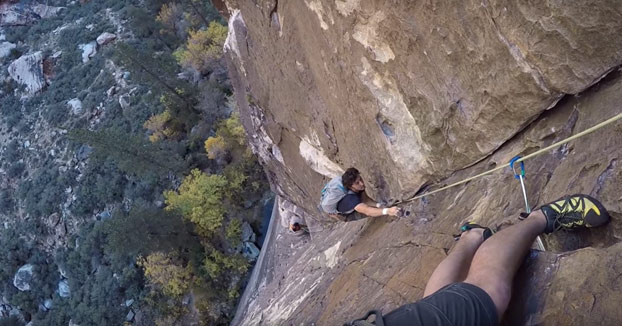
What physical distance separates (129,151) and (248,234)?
6.51 m

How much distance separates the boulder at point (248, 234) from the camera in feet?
67.3

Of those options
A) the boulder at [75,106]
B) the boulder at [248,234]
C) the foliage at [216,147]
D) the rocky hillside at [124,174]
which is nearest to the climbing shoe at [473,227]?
the rocky hillside at [124,174]

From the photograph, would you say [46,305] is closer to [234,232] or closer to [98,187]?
[98,187]

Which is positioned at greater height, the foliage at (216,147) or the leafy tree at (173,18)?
the leafy tree at (173,18)

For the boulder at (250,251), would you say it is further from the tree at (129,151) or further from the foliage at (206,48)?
the foliage at (206,48)

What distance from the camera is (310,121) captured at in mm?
8273

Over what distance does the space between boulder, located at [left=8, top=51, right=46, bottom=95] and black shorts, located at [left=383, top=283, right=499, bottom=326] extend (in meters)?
39.3

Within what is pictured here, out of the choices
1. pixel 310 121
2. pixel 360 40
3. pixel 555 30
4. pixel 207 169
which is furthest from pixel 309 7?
pixel 207 169

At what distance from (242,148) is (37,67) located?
75.3ft

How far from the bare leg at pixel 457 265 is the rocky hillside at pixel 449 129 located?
345 millimetres

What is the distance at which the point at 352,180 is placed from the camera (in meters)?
5.96

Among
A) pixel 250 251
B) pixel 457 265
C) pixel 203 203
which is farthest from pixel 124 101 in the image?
pixel 457 265

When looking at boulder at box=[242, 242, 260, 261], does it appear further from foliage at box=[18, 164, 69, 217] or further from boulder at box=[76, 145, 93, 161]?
foliage at box=[18, 164, 69, 217]

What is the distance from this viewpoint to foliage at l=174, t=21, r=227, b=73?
26.0 meters
